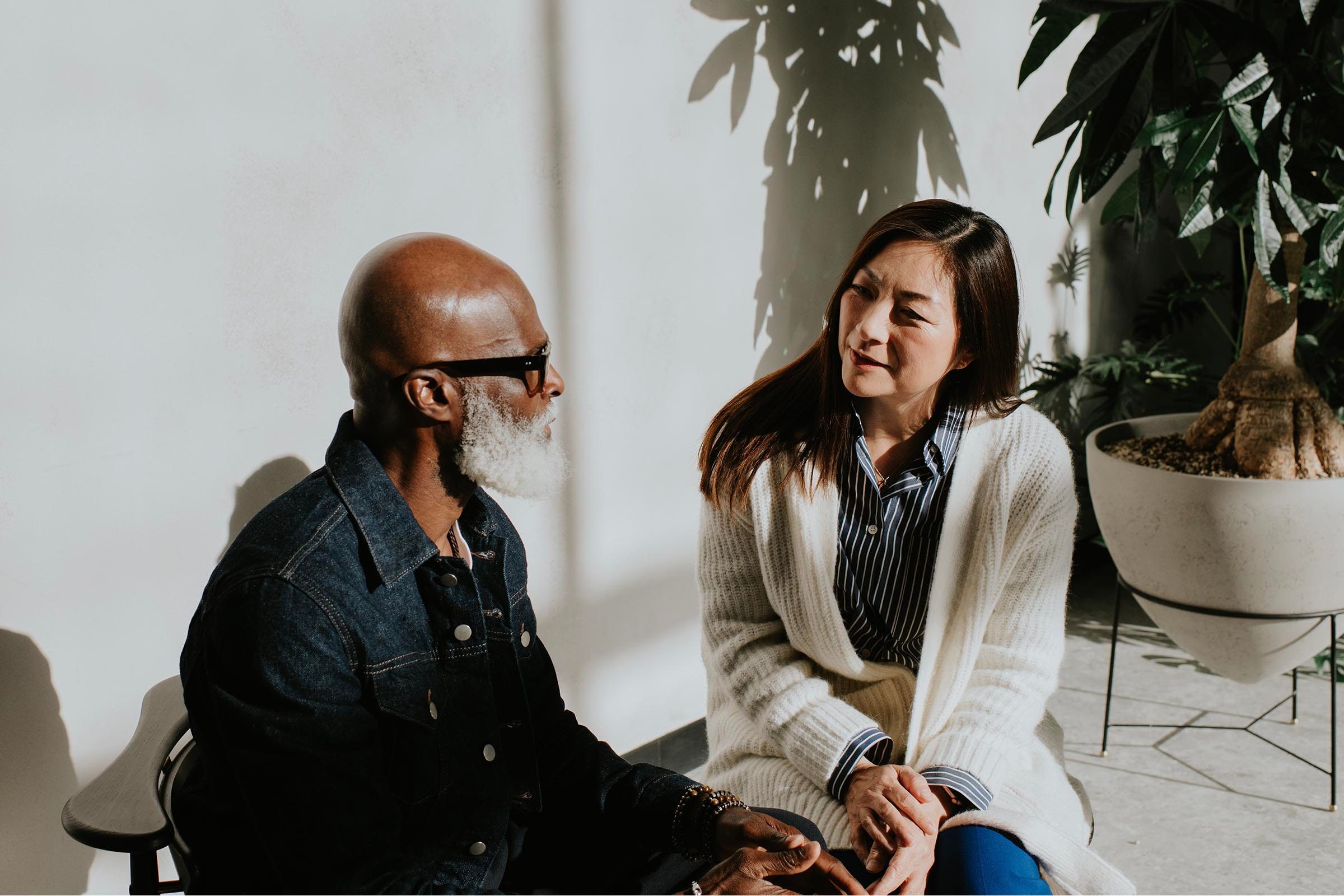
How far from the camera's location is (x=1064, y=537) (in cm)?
176

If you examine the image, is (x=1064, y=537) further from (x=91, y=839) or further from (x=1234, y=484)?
(x=91, y=839)

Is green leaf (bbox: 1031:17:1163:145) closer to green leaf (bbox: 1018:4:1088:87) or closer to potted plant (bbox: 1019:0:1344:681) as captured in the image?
potted plant (bbox: 1019:0:1344:681)

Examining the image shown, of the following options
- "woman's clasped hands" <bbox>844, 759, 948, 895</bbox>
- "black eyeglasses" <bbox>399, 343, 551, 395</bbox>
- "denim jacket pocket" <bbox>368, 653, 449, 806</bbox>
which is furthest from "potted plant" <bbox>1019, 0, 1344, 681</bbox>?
"denim jacket pocket" <bbox>368, 653, 449, 806</bbox>

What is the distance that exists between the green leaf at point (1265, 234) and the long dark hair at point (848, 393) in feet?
3.16

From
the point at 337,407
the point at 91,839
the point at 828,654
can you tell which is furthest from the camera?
the point at 337,407

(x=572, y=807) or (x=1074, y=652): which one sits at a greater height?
(x=572, y=807)

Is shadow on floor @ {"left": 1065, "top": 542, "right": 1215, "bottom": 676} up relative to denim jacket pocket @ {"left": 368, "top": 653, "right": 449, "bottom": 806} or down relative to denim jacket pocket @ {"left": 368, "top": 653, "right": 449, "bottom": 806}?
down

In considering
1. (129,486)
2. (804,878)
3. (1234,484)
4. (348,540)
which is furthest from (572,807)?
(1234,484)

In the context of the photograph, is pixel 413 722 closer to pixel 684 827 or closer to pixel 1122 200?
pixel 684 827

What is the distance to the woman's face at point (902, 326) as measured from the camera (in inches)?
67.4

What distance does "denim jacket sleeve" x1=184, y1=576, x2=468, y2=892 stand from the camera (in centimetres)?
105

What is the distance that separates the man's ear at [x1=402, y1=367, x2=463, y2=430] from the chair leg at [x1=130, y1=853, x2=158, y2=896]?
541 mm

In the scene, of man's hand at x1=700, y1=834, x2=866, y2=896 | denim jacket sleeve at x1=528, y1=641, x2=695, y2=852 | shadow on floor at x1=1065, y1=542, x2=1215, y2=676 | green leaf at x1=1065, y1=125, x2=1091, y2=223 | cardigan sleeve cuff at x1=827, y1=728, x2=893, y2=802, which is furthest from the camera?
shadow on floor at x1=1065, y1=542, x2=1215, y2=676

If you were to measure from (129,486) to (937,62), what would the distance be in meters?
2.37
